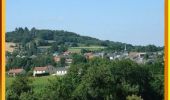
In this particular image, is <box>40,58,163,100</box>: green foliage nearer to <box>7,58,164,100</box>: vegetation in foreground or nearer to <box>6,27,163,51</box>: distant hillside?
<box>7,58,164,100</box>: vegetation in foreground

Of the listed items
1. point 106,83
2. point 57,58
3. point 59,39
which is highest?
point 59,39

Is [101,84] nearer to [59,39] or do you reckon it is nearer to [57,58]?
[59,39]

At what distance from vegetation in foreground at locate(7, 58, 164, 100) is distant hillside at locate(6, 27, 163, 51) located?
0.19 m

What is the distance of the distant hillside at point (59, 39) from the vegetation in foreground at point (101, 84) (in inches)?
7.3

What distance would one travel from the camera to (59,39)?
3057mm

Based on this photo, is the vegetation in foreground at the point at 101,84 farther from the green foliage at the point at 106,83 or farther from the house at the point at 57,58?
the house at the point at 57,58

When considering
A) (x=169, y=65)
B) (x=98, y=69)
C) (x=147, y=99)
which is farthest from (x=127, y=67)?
(x=169, y=65)

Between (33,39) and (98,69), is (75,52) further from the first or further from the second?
(98,69)

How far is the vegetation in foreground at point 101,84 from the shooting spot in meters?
2.86

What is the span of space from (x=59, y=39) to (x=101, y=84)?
1060mm

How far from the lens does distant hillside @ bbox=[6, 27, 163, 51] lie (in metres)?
2.46

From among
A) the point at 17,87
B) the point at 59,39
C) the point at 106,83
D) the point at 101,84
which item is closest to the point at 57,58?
the point at 59,39

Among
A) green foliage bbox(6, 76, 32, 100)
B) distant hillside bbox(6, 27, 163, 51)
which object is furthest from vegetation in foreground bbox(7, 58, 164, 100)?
distant hillside bbox(6, 27, 163, 51)

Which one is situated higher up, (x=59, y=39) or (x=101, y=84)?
(x=59, y=39)
